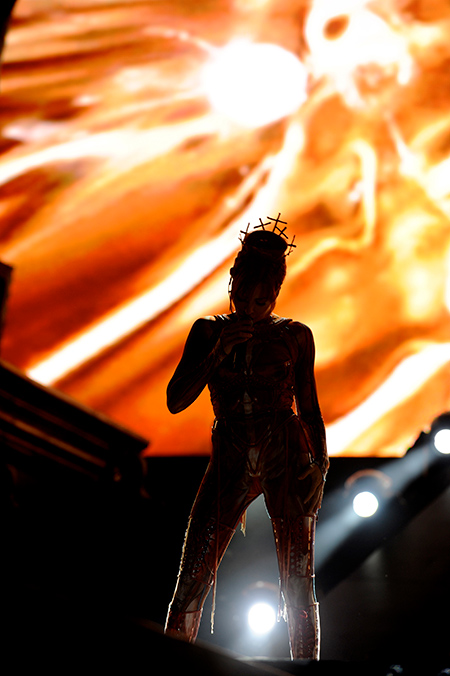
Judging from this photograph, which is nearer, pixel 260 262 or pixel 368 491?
pixel 260 262

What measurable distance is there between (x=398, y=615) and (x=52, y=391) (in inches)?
105

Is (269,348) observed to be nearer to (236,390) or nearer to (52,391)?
(236,390)

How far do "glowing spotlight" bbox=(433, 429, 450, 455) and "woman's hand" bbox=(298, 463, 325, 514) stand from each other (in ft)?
7.60

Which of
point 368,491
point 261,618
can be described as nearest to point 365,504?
point 368,491

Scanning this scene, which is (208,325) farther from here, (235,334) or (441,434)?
(441,434)

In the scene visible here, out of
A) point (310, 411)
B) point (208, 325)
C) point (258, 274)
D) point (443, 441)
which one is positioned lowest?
point (310, 411)

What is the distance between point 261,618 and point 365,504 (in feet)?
3.39

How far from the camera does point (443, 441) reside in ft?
16.2

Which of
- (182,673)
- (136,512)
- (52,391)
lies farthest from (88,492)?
(182,673)

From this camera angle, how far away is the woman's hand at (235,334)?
2807 mm

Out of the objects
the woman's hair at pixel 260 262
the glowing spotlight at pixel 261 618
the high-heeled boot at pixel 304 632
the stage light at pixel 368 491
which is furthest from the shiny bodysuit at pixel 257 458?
the stage light at pixel 368 491

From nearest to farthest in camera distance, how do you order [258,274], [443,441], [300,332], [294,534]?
[294,534], [258,274], [300,332], [443,441]

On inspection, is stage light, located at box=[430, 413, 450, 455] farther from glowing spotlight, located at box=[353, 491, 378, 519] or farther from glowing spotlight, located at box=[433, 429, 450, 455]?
glowing spotlight, located at box=[353, 491, 378, 519]

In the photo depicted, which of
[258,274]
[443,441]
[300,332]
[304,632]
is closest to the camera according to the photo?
[304,632]
